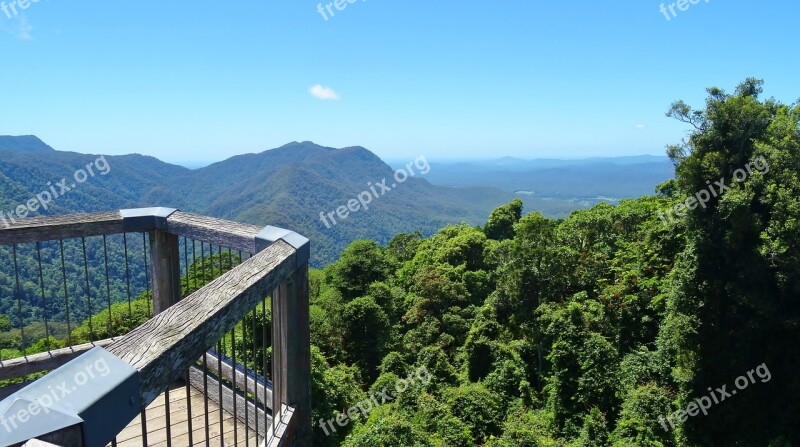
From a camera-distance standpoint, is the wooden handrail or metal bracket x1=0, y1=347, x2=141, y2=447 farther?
the wooden handrail

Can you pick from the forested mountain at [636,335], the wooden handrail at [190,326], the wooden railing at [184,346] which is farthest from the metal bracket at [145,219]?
the forested mountain at [636,335]

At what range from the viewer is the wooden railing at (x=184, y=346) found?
114cm

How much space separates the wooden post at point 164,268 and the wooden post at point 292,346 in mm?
1399

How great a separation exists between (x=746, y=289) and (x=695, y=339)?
1.93 meters

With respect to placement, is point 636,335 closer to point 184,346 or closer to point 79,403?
point 184,346

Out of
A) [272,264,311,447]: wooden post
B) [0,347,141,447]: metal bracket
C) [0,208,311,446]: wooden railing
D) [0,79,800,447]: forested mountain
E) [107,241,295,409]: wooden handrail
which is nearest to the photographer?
[0,347,141,447]: metal bracket

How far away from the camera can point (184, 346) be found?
4.96 ft

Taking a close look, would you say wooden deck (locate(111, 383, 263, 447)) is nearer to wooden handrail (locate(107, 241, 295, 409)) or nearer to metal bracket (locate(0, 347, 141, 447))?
wooden handrail (locate(107, 241, 295, 409))

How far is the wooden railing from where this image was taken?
114 cm

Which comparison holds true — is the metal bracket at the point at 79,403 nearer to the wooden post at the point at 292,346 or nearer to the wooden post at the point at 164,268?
the wooden post at the point at 292,346

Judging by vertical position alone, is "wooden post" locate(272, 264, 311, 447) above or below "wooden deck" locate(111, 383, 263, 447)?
above

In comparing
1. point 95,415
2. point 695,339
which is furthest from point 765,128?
point 95,415

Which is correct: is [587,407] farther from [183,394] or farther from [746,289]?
[183,394]

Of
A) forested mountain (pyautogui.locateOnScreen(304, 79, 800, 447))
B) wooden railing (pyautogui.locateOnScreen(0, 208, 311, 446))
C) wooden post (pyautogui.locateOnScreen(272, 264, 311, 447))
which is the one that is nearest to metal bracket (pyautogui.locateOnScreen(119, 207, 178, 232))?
wooden railing (pyautogui.locateOnScreen(0, 208, 311, 446))
